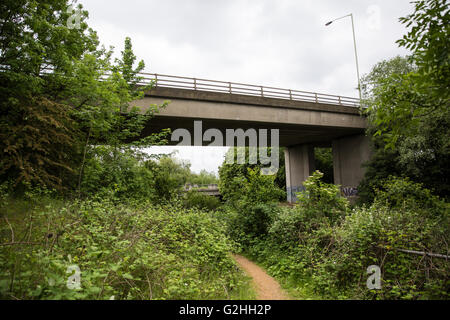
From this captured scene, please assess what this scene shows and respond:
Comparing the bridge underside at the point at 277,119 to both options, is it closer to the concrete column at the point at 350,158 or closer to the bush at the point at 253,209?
the concrete column at the point at 350,158

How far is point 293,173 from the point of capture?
90.9ft

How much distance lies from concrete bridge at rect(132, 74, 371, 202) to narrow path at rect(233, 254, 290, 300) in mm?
9761

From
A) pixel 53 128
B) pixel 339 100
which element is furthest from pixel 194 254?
pixel 339 100

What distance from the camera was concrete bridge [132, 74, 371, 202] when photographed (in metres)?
14.5

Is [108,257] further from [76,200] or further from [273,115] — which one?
[273,115]

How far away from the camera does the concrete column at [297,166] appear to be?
86.0ft

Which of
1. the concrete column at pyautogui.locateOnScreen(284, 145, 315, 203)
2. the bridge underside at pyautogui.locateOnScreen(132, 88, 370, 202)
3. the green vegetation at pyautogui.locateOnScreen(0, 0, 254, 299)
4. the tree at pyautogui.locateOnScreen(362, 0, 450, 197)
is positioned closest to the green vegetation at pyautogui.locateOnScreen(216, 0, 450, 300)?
the tree at pyautogui.locateOnScreen(362, 0, 450, 197)

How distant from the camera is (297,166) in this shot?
2742 cm

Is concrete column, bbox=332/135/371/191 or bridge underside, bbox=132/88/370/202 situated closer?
bridge underside, bbox=132/88/370/202

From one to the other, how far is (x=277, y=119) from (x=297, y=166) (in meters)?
11.9

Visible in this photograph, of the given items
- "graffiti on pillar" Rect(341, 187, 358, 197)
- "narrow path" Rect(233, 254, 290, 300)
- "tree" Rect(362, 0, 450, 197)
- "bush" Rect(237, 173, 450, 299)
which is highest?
"tree" Rect(362, 0, 450, 197)

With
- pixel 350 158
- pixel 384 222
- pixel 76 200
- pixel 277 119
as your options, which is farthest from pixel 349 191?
pixel 76 200

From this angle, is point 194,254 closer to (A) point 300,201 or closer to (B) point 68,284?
(B) point 68,284

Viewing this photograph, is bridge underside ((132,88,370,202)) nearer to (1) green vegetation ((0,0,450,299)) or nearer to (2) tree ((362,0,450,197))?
(1) green vegetation ((0,0,450,299))
